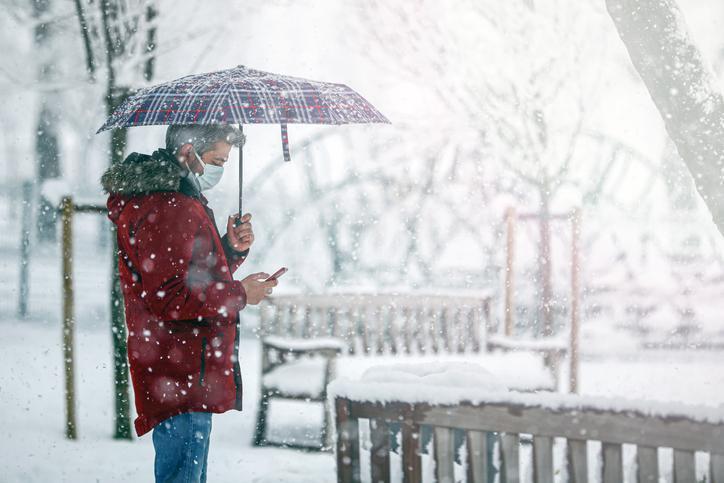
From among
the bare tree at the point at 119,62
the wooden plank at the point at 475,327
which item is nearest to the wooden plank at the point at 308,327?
the wooden plank at the point at 475,327

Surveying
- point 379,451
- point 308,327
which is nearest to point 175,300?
point 379,451

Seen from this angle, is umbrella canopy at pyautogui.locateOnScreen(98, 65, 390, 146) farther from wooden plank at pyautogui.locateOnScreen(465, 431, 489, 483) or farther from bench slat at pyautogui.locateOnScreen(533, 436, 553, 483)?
bench slat at pyautogui.locateOnScreen(533, 436, 553, 483)

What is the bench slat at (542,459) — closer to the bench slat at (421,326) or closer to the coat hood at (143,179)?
the coat hood at (143,179)

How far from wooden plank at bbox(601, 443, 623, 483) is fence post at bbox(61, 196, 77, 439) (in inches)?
152

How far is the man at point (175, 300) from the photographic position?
2.61m

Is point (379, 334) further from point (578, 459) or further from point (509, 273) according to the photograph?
point (578, 459)

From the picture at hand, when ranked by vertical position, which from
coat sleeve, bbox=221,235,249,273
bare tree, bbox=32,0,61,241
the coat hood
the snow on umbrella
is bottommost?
coat sleeve, bbox=221,235,249,273

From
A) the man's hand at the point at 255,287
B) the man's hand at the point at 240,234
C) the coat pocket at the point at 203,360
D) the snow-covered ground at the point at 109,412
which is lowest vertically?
the snow-covered ground at the point at 109,412

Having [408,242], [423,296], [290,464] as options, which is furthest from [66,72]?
[290,464]

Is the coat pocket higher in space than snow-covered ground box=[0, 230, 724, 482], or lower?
higher

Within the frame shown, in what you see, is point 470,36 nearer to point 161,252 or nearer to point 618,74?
point 618,74

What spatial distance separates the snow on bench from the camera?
210 cm

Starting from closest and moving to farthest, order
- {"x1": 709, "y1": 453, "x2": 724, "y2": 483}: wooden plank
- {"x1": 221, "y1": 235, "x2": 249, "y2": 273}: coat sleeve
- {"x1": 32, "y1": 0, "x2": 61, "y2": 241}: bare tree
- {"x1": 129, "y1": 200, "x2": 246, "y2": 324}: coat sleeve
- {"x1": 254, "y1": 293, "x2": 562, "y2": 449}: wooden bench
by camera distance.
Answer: {"x1": 709, "y1": 453, "x2": 724, "y2": 483}: wooden plank, {"x1": 129, "y1": 200, "x2": 246, "y2": 324}: coat sleeve, {"x1": 221, "y1": 235, "x2": 249, "y2": 273}: coat sleeve, {"x1": 254, "y1": 293, "x2": 562, "y2": 449}: wooden bench, {"x1": 32, "y1": 0, "x2": 61, "y2": 241}: bare tree

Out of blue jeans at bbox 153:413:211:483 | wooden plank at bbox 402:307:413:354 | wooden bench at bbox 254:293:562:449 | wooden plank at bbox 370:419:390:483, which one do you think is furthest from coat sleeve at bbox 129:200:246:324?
wooden plank at bbox 402:307:413:354
